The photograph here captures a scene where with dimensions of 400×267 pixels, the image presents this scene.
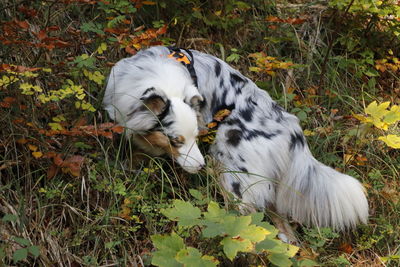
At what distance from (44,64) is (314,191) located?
2.14 meters

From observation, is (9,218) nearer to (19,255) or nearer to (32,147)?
(19,255)

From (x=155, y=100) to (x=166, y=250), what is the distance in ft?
3.68

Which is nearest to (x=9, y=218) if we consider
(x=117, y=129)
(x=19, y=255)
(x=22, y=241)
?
(x=22, y=241)

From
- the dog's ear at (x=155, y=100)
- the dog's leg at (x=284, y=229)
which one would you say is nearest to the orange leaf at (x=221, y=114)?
the dog's ear at (x=155, y=100)

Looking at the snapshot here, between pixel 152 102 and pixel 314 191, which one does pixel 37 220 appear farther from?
pixel 314 191

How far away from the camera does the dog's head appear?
335 centimetres

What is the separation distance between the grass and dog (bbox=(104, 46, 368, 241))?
0.45 ft

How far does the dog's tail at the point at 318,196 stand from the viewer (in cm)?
343

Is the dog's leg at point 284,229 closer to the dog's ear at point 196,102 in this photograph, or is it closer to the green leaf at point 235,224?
the dog's ear at point 196,102

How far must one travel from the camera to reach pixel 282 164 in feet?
11.7

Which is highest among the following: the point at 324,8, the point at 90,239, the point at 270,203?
the point at 324,8

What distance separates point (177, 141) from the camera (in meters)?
3.38

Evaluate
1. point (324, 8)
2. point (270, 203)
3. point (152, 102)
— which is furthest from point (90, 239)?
point (324, 8)

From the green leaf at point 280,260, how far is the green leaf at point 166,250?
1.51ft
